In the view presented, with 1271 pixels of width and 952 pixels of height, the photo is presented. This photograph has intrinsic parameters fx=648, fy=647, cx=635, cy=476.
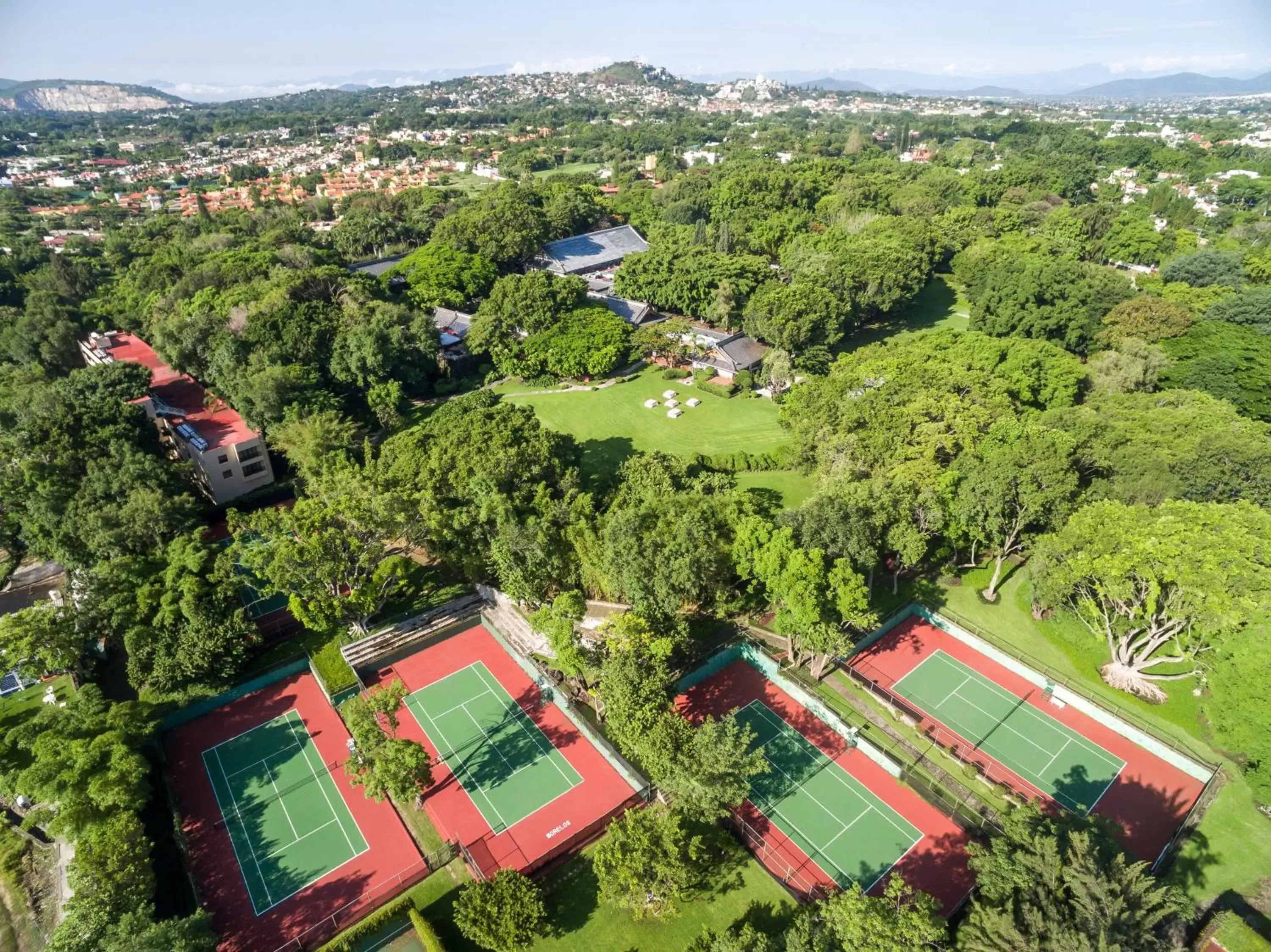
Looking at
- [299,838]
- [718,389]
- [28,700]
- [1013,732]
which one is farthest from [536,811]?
[718,389]

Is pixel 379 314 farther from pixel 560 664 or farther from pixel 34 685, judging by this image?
pixel 560 664

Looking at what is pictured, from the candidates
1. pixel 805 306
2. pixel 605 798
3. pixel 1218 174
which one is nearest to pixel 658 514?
pixel 605 798

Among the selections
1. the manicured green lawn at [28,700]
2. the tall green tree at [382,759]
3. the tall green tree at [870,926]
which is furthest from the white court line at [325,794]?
the tall green tree at [870,926]

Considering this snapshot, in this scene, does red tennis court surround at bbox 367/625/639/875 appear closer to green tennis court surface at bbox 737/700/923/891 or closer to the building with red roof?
green tennis court surface at bbox 737/700/923/891

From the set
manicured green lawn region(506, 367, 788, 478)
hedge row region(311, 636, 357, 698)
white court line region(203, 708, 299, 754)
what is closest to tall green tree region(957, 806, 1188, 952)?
hedge row region(311, 636, 357, 698)

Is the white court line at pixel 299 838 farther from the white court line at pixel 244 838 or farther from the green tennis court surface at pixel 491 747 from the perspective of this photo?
the green tennis court surface at pixel 491 747
